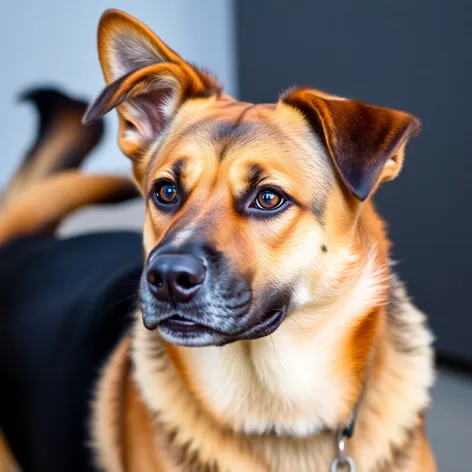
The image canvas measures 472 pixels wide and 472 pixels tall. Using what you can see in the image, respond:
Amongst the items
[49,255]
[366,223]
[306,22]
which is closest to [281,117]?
[366,223]

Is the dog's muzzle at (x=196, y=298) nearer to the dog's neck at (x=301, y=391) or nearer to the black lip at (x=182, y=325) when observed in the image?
the black lip at (x=182, y=325)

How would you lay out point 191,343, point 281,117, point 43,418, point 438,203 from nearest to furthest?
point 191,343, point 281,117, point 43,418, point 438,203

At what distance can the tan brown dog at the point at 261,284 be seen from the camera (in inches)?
43.0

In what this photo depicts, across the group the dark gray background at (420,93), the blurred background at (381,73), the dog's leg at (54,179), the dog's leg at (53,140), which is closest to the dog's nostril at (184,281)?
the dog's leg at (54,179)

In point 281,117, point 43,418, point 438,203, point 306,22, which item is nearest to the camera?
point 281,117

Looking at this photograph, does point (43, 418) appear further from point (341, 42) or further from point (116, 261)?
point (341, 42)

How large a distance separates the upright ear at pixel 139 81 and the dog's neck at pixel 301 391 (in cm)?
46

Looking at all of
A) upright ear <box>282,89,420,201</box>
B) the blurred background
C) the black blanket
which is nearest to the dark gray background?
the blurred background

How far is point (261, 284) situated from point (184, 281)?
151mm

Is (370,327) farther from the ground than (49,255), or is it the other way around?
(370,327)

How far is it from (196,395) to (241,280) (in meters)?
0.33

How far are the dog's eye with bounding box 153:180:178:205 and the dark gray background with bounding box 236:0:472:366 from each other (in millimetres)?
1469

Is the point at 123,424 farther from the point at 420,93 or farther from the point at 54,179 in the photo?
the point at 420,93

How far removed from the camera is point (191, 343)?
1069 mm
